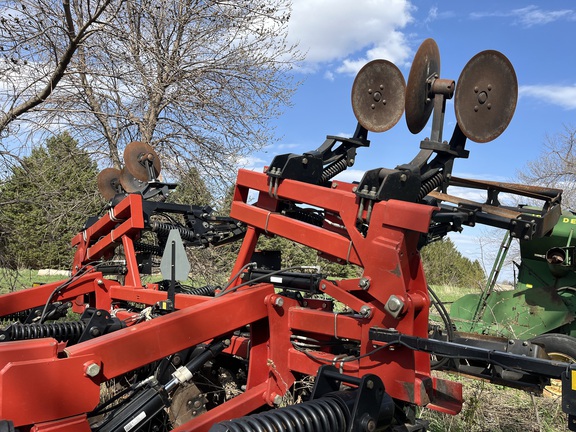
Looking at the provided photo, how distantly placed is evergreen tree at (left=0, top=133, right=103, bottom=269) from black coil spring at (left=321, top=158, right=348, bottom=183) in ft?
16.1

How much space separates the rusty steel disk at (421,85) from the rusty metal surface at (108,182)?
614 cm

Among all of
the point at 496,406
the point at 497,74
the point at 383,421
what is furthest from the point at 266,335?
the point at 496,406

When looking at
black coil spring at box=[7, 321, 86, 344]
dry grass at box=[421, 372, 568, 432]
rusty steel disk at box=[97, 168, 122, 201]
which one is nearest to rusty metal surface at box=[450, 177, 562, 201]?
dry grass at box=[421, 372, 568, 432]

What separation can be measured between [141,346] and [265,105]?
934cm

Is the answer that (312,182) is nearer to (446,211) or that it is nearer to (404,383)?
(446,211)

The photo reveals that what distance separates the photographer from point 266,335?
4.23 metres

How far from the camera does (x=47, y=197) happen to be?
8.91m

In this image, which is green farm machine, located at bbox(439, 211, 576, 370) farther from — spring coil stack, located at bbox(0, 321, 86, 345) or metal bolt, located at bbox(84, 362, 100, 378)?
metal bolt, located at bbox(84, 362, 100, 378)

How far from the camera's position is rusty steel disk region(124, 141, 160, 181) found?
27.3 feet

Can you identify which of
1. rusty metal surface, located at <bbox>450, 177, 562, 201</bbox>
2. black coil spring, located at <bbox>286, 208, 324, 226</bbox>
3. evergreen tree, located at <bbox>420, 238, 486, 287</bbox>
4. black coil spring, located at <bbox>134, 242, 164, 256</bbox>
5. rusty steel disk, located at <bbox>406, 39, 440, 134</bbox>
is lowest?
evergreen tree, located at <bbox>420, 238, 486, 287</bbox>

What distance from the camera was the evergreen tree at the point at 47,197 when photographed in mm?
8671

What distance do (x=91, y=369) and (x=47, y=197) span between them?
6560 millimetres

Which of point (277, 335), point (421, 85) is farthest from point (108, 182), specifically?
point (421, 85)

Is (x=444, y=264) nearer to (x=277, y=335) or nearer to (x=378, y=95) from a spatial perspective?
(x=378, y=95)
